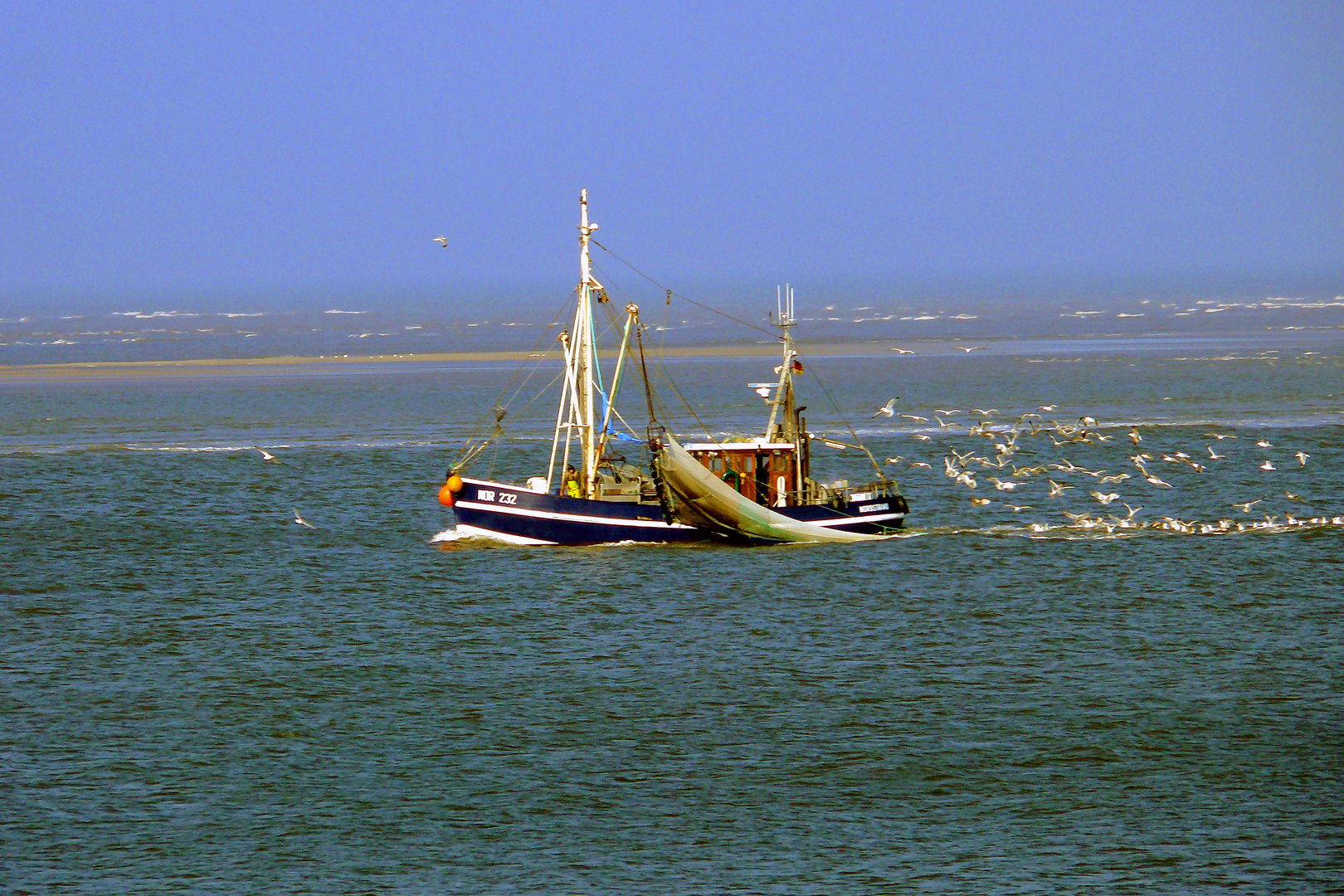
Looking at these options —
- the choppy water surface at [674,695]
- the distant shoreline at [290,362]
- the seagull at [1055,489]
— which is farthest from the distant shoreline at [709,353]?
the seagull at [1055,489]

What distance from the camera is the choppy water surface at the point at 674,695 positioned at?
24.8 meters

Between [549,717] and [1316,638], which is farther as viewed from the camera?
[1316,638]

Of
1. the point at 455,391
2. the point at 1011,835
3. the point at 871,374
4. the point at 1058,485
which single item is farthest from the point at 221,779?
the point at 871,374

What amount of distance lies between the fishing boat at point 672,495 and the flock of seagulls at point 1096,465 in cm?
736

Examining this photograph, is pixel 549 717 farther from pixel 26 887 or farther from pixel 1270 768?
pixel 1270 768

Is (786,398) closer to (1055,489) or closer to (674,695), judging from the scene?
(1055,489)

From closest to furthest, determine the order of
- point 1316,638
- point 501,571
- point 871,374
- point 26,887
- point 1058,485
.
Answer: point 26,887 → point 1316,638 → point 501,571 → point 1058,485 → point 871,374

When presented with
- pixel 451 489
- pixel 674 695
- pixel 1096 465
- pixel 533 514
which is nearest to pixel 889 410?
pixel 1096 465

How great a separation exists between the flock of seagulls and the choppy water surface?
42 centimetres

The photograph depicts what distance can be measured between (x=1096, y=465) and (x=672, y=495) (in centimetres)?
2361

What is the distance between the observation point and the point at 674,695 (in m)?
32.6

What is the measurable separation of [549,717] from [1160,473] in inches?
1416

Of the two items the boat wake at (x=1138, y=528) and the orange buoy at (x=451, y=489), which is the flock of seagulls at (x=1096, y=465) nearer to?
the boat wake at (x=1138, y=528)

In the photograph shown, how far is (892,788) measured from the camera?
2727 cm
